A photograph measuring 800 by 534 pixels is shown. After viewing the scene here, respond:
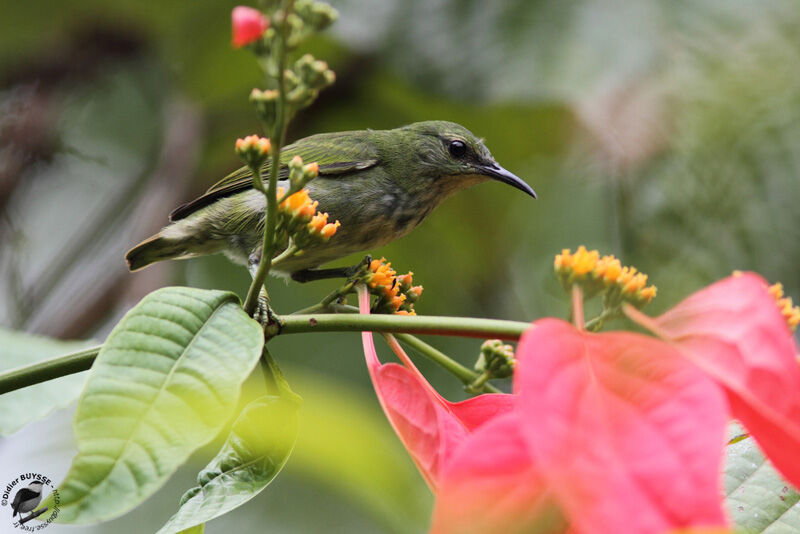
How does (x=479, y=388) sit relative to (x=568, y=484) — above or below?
below

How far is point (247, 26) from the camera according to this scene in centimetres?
106

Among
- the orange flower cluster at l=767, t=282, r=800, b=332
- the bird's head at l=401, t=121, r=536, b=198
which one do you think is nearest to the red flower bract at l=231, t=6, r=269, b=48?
the orange flower cluster at l=767, t=282, r=800, b=332

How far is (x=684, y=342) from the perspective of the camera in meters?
1.04

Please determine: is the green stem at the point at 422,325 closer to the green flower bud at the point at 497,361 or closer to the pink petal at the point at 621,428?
the pink petal at the point at 621,428

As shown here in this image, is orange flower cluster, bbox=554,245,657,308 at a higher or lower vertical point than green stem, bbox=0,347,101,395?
higher

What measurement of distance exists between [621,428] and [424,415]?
0.88 ft

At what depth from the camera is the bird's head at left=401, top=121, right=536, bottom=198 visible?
296 centimetres

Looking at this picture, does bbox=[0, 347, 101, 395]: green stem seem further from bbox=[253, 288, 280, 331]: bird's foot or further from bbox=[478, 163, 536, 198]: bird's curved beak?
bbox=[478, 163, 536, 198]: bird's curved beak

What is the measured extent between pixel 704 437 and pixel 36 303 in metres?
2.94

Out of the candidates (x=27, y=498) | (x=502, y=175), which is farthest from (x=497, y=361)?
(x=502, y=175)

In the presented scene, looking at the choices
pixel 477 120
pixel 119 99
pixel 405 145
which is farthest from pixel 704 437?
pixel 119 99

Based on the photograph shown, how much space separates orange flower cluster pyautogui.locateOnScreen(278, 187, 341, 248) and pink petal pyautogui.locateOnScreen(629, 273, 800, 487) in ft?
1.76

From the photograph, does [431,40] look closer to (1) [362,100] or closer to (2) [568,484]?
(1) [362,100]

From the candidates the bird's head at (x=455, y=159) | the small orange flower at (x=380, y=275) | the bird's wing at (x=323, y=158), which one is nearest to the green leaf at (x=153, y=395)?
the small orange flower at (x=380, y=275)
